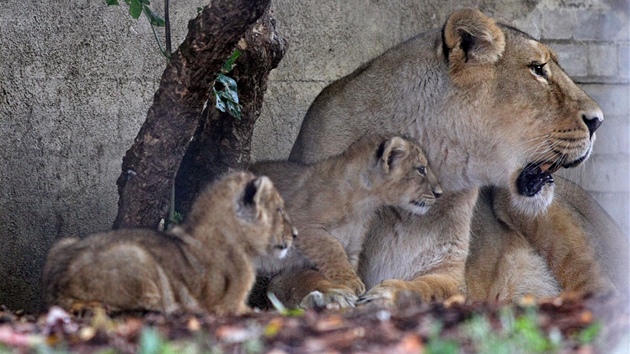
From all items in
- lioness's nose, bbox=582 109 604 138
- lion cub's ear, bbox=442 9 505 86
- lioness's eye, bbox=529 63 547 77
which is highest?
lion cub's ear, bbox=442 9 505 86

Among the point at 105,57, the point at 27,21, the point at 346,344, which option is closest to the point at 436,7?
the point at 105,57

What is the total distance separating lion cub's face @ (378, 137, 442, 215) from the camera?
5.13 metres

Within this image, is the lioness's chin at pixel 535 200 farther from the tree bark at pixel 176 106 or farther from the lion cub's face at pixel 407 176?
the tree bark at pixel 176 106

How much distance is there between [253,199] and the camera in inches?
166

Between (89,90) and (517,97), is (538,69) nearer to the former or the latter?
(517,97)

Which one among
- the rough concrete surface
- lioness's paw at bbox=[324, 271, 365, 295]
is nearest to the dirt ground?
lioness's paw at bbox=[324, 271, 365, 295]

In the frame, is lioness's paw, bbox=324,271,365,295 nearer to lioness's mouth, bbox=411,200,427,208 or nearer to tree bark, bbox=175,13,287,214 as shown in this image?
lioness's mouth, bbox=411,200,427,208

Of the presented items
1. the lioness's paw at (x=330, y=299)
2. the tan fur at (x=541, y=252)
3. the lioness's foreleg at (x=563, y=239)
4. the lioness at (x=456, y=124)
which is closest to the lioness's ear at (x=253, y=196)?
the lioness's paw at (x=330, y=299)

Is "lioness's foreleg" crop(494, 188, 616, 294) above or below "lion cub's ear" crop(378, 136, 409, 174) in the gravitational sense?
below

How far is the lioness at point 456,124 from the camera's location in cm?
508

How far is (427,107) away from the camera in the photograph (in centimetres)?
524

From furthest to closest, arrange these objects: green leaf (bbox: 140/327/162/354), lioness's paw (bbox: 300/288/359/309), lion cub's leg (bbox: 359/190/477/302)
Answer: lion cub's leg (bbox: 359/190/477/302), lioness's paw (bbox: 300/288/359/309), green leaf (bbox: 140/327/162/354)

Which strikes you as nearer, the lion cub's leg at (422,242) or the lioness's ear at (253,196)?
the lioness's ear at (253,196)

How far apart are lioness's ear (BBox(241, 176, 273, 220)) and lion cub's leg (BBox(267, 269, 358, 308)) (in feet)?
1.90
